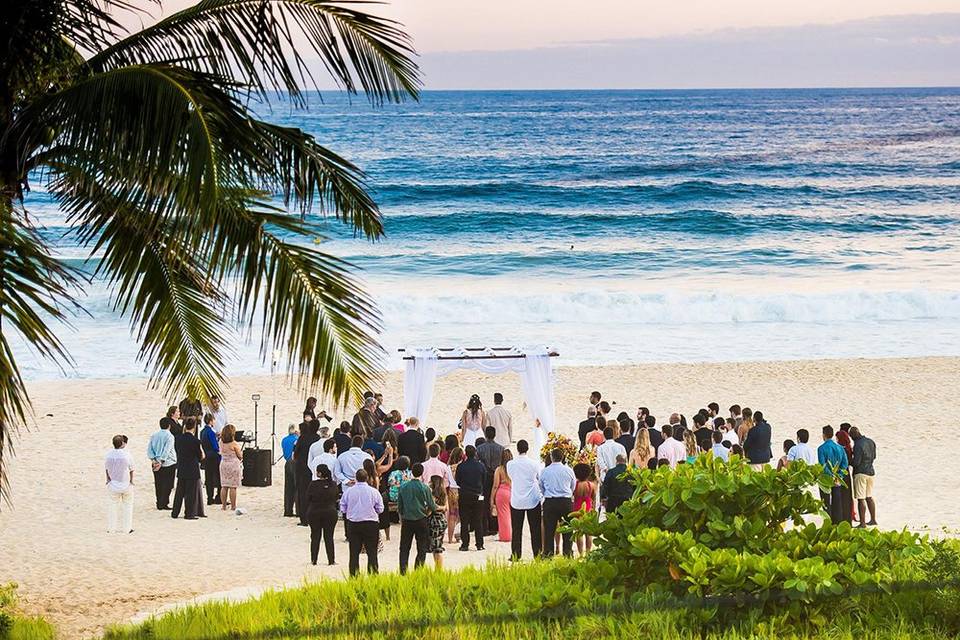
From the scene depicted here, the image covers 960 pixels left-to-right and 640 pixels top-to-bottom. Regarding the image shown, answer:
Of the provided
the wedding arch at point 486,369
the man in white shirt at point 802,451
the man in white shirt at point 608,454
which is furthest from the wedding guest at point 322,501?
the man in white shirt at point 802,451

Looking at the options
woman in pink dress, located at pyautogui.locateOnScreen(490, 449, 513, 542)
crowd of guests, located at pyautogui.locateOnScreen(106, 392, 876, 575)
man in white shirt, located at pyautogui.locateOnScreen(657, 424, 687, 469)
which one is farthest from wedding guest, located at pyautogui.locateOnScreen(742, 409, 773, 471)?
woman in pink dress, located at pyautogui.locateOnScreen(490, 449, 513, 542)

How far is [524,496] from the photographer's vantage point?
12.5 meters

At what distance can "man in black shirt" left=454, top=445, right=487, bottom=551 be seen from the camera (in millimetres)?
13305

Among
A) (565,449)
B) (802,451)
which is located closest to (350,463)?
(565,449)

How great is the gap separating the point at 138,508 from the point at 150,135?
10.8 m

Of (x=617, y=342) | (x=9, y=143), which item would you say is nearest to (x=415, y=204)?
(x=617, y=342)

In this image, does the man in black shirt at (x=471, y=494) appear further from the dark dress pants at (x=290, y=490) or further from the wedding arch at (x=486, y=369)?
the wedding arch at (x=486, y=369)

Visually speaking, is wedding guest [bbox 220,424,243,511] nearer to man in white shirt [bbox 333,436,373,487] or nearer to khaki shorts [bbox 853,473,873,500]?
man in white shirt [bbox 333,436,373,487]

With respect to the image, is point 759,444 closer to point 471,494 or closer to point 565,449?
point 565,449

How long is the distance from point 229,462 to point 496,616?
8946 mm

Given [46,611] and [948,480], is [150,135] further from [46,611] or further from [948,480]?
[948,480]

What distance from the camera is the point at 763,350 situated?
96.9 feet

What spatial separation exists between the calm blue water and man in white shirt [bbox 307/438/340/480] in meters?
2.63

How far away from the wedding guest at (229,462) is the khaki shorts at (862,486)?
8022 millimetres
